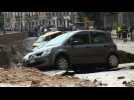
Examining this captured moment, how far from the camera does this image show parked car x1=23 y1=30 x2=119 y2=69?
11766 mm

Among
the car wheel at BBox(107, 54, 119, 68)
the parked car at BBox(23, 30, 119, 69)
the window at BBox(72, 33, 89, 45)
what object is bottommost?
the car wheel at BBox(107, 54, 119, 68)

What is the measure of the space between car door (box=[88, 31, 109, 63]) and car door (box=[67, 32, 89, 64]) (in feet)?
0.54

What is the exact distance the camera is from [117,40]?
39.7 feet

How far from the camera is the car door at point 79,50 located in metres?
11.6

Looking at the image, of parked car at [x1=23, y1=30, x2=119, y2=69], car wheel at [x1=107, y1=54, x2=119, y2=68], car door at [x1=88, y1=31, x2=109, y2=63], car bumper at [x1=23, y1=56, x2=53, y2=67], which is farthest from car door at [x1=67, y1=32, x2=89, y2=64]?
car wheel at [x1=107, y1=54, x2=119, y2=68]

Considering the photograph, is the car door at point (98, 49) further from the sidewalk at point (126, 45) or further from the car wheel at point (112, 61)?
the sidewalk at point (126, 45)

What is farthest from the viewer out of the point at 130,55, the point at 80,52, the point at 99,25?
the point at 80,52

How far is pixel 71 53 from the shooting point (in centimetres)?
1208

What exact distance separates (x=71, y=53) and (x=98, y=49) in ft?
2.47

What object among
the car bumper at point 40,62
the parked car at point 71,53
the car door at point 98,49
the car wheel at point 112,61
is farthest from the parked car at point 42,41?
the car wheel at point 112,61

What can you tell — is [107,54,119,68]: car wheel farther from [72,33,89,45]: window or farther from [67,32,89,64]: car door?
[72,33,89,45]: window
